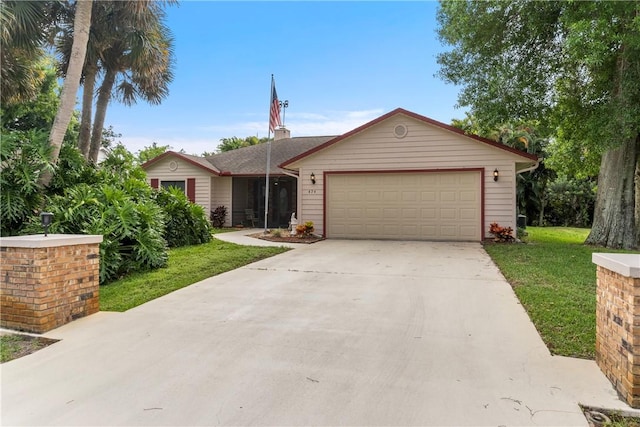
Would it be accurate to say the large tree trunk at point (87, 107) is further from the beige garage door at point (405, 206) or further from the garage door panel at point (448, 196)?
the garage door panel at point (448, 196)

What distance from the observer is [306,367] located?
9.98 ft

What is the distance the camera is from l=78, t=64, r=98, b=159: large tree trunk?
10852 mm

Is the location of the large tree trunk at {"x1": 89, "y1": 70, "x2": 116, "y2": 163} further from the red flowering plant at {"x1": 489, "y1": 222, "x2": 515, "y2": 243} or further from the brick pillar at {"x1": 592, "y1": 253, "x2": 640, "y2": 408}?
the brick pillar at {"x1": 592, "y1": 253, "x2": 640, "y2": 408}

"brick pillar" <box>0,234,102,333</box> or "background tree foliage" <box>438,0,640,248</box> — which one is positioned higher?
"background tree foliage" <box>438,0,640,248</box>

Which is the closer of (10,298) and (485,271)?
(10,298)

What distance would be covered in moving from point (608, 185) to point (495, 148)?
3.24 meters

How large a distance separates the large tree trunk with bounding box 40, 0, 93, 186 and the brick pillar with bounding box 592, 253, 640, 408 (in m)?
9.08

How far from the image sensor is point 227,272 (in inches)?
272

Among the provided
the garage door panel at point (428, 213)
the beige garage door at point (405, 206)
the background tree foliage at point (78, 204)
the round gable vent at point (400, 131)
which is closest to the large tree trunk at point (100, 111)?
the background tree foliage at point (78, 204)

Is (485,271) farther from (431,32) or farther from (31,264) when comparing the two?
(431,32)

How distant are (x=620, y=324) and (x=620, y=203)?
10.0 m

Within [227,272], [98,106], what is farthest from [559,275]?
[98,106]

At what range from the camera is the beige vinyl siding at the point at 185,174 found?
16.6 metres

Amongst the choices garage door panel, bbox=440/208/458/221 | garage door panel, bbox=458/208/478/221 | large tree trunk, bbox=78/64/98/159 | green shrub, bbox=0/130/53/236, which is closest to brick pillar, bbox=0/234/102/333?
green shrub, bbox=0/130/53/236
